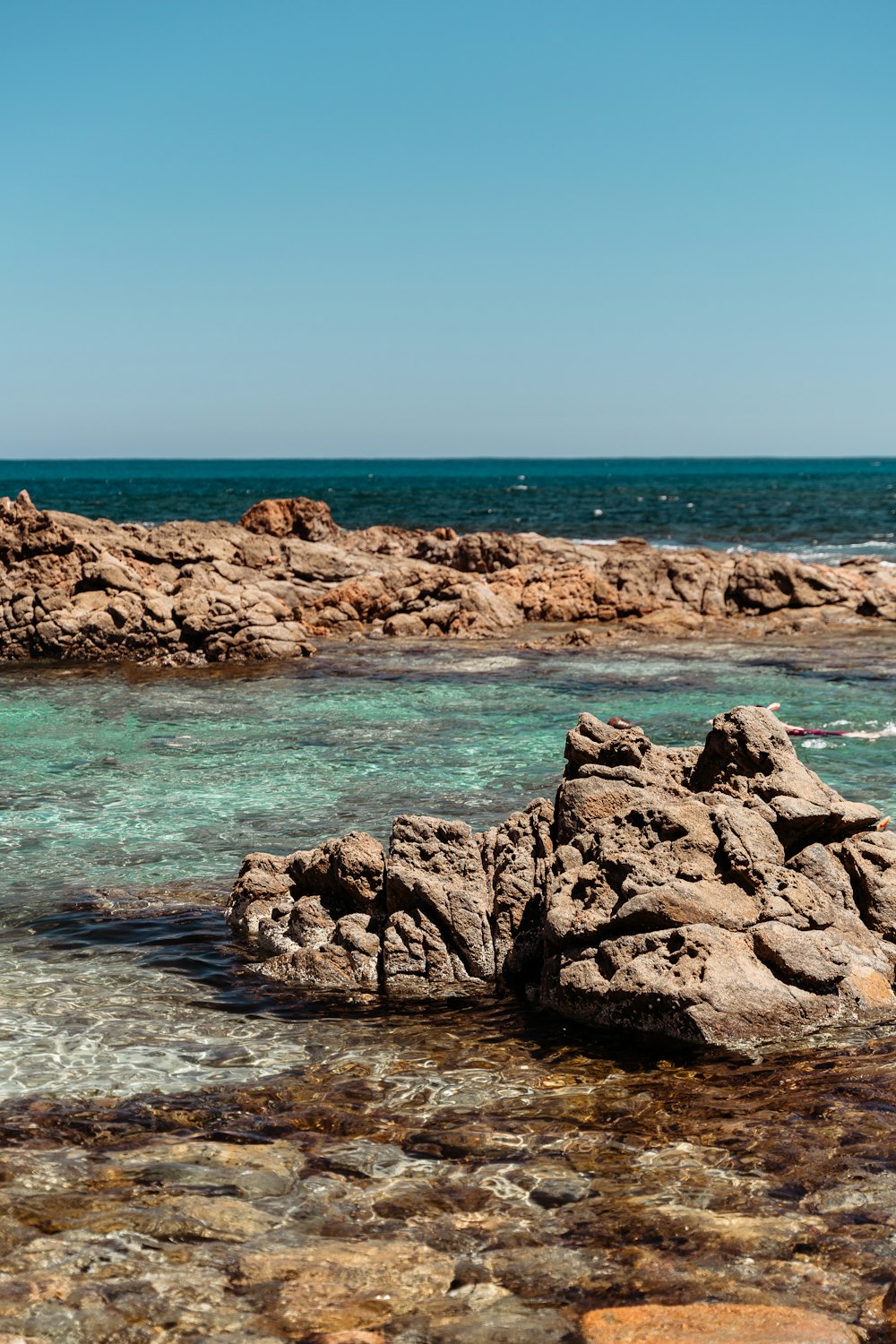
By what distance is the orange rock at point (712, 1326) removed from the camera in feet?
13.1

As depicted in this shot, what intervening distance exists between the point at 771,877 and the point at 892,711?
10.3m

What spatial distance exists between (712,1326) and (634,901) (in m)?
3.12

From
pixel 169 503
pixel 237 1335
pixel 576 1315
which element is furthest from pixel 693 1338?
pixel 169 503

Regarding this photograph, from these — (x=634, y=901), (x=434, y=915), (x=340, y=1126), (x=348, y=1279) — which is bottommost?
(x=340, y=1126)

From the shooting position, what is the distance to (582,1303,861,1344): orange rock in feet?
13.1

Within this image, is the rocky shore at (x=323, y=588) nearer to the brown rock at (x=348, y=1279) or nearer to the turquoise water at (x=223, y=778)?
the turquoise water at (x=223, y=778)

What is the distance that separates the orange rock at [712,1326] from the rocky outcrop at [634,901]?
2.43 metres

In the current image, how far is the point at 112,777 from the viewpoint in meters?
13.3

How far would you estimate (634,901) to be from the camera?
7.09 metres

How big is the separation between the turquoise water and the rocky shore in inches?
60.1

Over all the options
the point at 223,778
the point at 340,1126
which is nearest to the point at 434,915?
the point at 340,1126

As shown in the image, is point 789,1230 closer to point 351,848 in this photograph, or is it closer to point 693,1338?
point 693,1338

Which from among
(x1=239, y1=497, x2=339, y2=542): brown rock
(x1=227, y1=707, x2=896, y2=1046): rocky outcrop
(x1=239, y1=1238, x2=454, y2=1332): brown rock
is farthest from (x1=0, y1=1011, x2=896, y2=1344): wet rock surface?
(x1=239, y1=497, x2=339, y2=542): brown rock

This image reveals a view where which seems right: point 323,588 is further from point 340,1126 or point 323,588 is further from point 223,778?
point 340,1126
